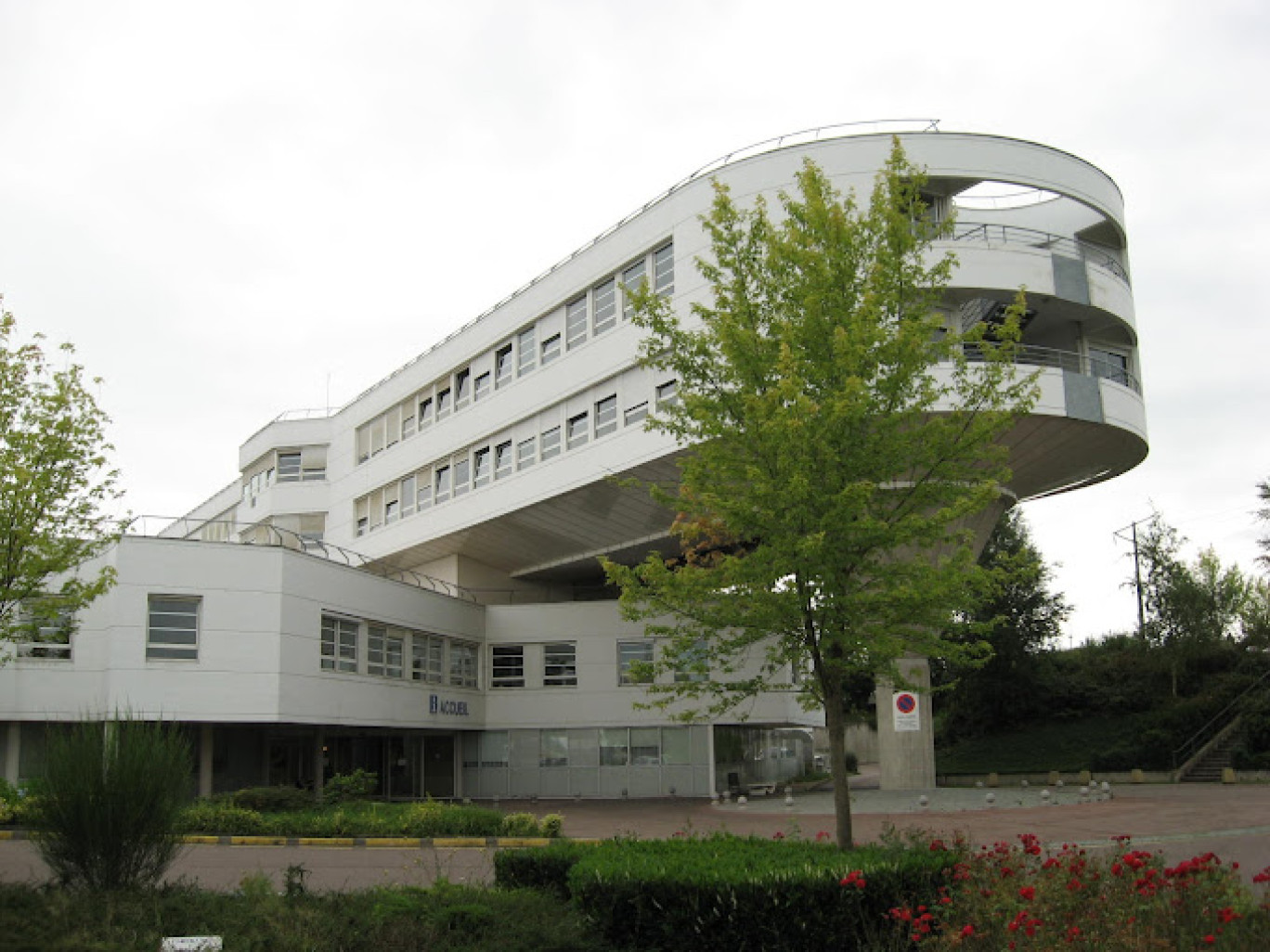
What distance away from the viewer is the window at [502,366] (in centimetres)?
3872

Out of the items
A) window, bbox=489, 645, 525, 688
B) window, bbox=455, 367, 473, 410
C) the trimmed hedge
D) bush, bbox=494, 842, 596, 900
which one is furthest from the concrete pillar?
the trimmed hedge

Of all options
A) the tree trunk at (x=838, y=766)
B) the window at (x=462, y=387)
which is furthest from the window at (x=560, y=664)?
the tree trunk at (x=838, y=766)

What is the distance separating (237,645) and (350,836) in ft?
26.4

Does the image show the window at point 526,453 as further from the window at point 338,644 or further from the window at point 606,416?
the window at point 338,644

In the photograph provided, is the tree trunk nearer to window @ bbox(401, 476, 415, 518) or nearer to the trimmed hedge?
the trimmed hedge

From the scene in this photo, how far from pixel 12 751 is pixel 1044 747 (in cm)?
3355

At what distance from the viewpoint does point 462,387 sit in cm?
A: 4134

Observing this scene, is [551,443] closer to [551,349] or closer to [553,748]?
[551,349]

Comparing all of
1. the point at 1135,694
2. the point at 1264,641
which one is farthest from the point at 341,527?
the point at 1264,641

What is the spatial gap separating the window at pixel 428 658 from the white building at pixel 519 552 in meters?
0.08

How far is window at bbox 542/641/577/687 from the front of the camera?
38.9 meters

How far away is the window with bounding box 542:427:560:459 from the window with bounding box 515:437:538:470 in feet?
1.25

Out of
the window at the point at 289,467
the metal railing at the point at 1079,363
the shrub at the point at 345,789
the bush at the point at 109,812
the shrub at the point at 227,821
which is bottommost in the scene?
the shrub at the point at 227,821

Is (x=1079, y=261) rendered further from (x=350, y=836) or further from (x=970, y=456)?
(x=350, y=836)
